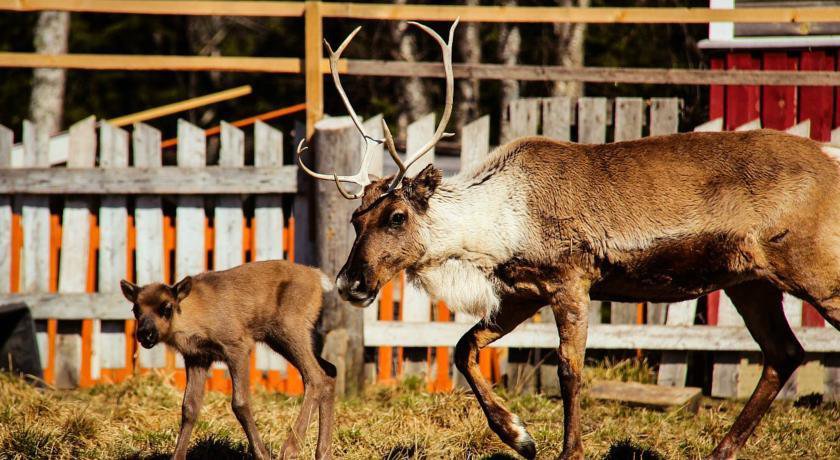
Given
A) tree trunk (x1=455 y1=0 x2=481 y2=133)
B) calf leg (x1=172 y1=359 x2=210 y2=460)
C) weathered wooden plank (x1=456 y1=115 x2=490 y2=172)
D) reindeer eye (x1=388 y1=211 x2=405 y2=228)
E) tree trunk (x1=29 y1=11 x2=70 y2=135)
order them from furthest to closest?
tree trunk (x1=29 y1=11 x2=70 y2=135)
tree trunk (x1=455 y1=0 x2=481 y2=133)
weathered wooden plank (x1=456 y1=115 x2=490 y2=172)
calf leg (x1=172 y1=359 x2=210 y2=460)
reindeer eye (x1=388 y1=211 x2=405 y2=228)

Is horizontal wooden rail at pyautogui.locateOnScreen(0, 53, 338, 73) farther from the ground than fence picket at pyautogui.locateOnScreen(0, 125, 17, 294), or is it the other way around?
horizontal wooden rail at pyautogui.locateOnScreen(0, 53, 338, 73)

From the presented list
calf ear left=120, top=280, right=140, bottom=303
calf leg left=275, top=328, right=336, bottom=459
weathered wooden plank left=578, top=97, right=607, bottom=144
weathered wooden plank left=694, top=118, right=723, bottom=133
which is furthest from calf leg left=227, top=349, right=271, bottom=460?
weathered wooden plank left=694, top=118, right=723, bottom=133

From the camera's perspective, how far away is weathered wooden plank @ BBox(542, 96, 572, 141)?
7.22 m

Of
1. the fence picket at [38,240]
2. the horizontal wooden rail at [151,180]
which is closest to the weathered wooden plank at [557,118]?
the horizontal wooden rail at [151,180]

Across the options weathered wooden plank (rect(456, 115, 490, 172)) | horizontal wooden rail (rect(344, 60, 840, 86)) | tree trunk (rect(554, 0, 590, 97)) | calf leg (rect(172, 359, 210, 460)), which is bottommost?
calf leg (rect(172, 359, 210, 460))

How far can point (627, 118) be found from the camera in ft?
23.7

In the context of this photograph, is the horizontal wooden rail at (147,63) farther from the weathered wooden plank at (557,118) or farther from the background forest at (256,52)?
the background forest at (256,52)

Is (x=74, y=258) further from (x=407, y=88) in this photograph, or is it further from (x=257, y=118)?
(x=407, y=88)

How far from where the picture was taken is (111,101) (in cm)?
2192

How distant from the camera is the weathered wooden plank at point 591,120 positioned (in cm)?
721

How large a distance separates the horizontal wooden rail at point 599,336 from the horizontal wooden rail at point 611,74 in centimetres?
176

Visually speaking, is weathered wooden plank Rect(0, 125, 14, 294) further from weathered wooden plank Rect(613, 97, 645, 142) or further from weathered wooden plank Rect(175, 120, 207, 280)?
weathered wooden plank Rect(613, 97, 645, 142)

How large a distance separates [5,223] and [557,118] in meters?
4.09

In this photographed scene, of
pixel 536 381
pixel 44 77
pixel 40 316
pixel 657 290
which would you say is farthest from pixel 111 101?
pixel 657 290
